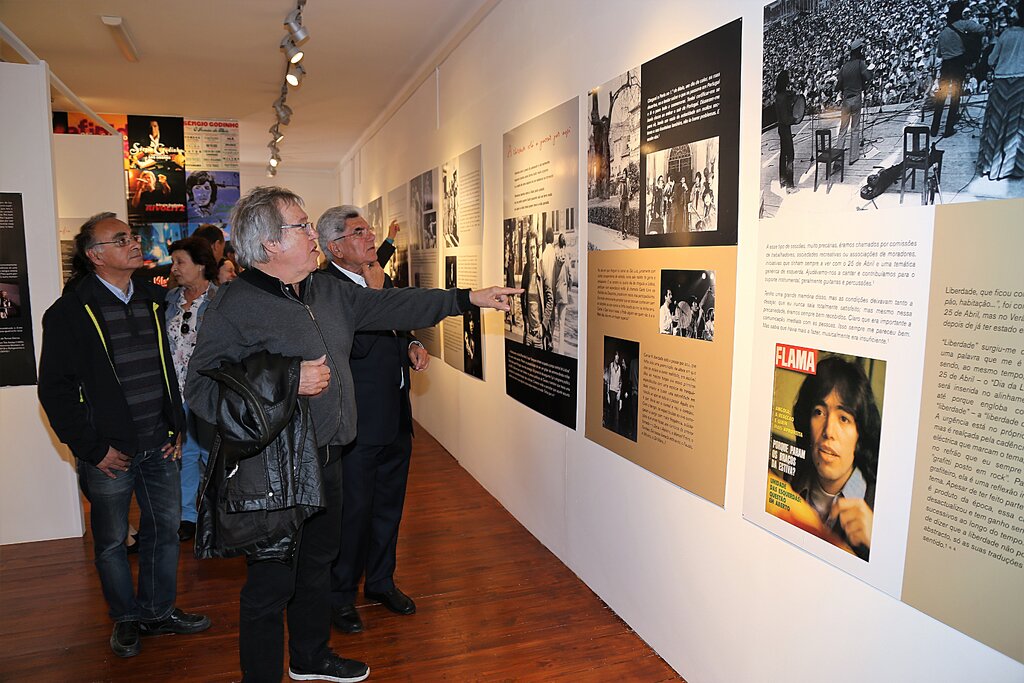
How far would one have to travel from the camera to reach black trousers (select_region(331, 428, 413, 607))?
307 centimetres

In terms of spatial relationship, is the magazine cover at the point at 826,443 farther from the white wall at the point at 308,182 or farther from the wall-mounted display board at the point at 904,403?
the white wall at the point at 308,182


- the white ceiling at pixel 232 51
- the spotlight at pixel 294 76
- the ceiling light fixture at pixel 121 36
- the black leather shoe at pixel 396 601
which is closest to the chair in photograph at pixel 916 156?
the black leather shoe at pixel 396 601

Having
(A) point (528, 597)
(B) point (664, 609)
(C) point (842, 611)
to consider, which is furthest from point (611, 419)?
(C) point (842, 611)

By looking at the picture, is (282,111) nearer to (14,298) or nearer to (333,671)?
(14,298)

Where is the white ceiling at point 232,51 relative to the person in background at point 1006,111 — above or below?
above

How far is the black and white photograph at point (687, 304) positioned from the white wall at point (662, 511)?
15 centimetres

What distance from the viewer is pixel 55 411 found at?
2.67 meters

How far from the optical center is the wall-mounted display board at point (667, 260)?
235 centimetres

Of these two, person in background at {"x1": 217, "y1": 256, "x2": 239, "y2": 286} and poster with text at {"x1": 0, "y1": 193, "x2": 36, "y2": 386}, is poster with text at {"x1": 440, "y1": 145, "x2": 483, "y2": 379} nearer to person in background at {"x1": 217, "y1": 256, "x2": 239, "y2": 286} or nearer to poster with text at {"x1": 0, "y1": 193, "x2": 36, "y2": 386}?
person in background at {"x1": 217, "y1": 256, "x2": 239, "y2": 286}

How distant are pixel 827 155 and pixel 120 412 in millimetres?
2711

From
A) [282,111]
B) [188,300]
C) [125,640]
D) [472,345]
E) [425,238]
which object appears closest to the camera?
[125,640]

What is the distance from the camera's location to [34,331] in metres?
4.22

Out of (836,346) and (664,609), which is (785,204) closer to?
(836,346)

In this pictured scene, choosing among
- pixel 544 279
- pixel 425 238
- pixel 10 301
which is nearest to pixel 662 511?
pixel 544 279
